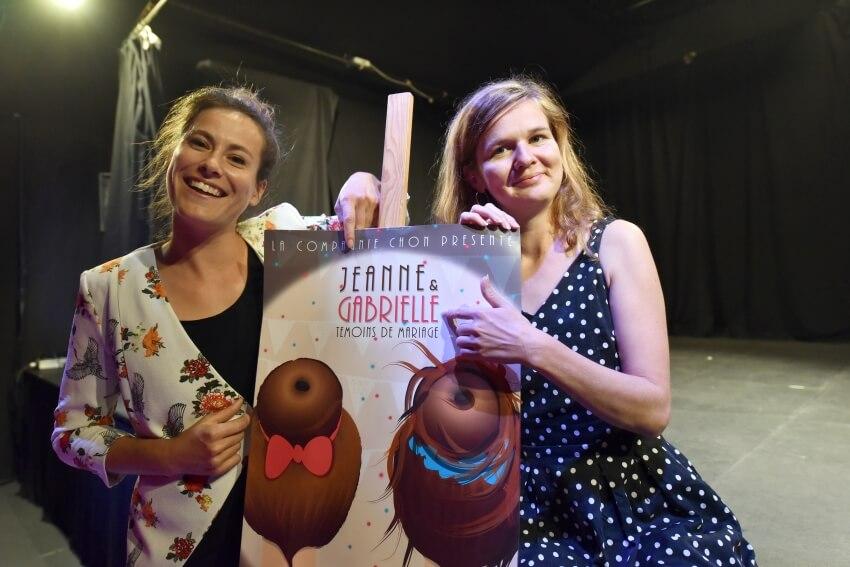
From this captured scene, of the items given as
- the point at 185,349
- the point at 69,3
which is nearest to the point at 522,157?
the point at 185,349

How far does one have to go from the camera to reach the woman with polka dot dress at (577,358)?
597 mm

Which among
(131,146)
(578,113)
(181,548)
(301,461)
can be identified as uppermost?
(578,113)

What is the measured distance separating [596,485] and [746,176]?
15.2 ft

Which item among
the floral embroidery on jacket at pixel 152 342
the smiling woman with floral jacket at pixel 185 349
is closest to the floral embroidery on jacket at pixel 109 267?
the smiling woman with floral jacket at pixel 185 349

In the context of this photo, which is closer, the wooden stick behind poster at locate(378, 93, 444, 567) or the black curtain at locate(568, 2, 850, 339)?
the wooden stick behind poster at locate(378, 93, 444, 567)

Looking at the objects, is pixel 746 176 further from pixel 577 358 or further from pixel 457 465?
pixel 457 465

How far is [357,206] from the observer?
0.68m

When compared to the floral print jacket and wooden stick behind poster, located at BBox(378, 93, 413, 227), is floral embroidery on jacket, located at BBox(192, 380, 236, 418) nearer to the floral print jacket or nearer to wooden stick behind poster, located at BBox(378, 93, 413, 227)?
the floral print jacket

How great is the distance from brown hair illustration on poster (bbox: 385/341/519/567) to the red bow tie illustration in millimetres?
71

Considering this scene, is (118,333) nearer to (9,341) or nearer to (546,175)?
(546,175)

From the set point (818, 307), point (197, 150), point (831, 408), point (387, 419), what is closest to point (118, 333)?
point (197, 150)

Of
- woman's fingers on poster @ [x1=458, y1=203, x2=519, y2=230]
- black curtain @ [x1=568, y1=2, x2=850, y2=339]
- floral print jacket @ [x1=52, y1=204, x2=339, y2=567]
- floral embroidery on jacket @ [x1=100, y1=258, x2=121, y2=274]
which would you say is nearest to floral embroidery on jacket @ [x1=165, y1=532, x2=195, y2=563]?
floral print jacket @ [x1=52, y1=204, x2=339, y2=567]

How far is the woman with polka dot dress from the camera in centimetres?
60

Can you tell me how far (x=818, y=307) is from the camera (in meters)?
4.08
